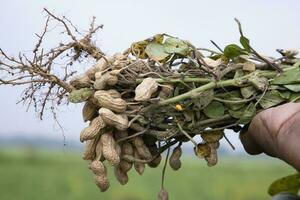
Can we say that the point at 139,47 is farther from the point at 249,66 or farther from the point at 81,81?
the point at 249,66

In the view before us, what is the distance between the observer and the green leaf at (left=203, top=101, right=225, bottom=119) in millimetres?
1896

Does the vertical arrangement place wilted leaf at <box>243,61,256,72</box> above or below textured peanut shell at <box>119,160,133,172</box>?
above

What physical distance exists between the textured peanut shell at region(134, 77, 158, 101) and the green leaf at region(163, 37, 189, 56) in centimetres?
12

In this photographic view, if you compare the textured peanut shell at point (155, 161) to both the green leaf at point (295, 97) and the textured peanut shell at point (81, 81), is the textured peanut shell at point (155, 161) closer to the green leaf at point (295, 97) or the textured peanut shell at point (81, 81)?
the textured peanut shell at point (81, 81)

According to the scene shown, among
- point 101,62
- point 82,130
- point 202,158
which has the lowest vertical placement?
point 202,158

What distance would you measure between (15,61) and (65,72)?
0.15 metres

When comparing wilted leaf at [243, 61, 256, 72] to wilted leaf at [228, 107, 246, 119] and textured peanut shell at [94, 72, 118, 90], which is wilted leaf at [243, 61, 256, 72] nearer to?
wilted leaf at [228, 107, 246, 119]

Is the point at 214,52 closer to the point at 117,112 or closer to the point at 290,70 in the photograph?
the point at 290,70

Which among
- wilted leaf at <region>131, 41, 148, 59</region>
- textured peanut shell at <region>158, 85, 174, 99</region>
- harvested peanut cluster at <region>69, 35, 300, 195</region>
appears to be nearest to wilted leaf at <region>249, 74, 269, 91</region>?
harvested peanut cluster at <region>69, 35, 300, 195</region>

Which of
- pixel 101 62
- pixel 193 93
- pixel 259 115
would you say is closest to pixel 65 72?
pixel 101 62

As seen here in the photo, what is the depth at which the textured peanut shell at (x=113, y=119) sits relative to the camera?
1841mm

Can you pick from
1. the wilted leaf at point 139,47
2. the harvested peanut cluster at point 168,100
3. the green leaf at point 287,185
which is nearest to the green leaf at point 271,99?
the harvested peanut cluster at point 168,100

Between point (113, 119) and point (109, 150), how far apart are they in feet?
0.28

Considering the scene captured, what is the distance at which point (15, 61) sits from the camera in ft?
6.84
